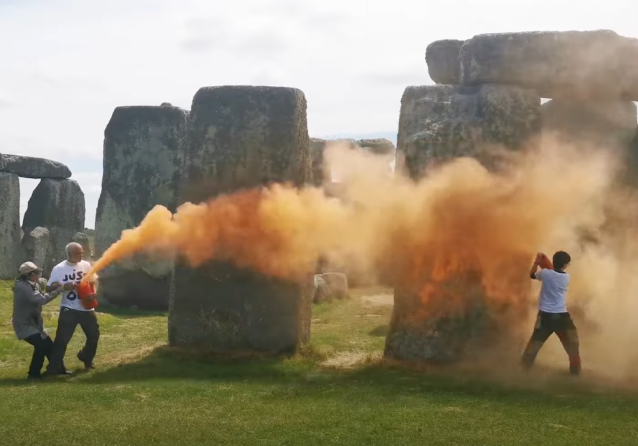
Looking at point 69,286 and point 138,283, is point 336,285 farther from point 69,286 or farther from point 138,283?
point 69,286

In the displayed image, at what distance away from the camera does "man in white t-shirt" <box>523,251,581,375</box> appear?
9148 mm

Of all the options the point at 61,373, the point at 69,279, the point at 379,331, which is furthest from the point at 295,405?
the point at 379,331

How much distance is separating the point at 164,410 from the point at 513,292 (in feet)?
15.5

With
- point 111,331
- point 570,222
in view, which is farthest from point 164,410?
point 570,222

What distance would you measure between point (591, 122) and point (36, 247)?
15773 mm

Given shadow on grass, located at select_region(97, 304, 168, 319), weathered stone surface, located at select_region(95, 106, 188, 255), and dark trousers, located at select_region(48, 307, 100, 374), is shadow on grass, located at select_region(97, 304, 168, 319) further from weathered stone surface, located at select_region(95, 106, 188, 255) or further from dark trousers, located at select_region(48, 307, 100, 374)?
dark trousers, located at select_region(48, 307, 100, 374)

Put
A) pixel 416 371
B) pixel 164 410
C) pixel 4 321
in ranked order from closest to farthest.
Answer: pixel 164 410
pixel 416 371
pixel 4 321

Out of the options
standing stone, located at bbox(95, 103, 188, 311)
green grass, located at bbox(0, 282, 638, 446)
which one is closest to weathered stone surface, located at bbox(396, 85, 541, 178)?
green grass, located at bbox(0, 282, 638, 446)

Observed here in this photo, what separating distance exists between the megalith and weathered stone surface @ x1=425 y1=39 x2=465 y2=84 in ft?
16.3

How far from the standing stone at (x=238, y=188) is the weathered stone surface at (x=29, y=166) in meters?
14.1

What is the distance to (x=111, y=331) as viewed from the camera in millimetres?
12898

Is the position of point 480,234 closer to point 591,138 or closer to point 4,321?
point 591,138

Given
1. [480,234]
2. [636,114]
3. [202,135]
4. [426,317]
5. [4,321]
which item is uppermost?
[636,114]

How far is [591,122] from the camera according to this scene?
13297 mm
